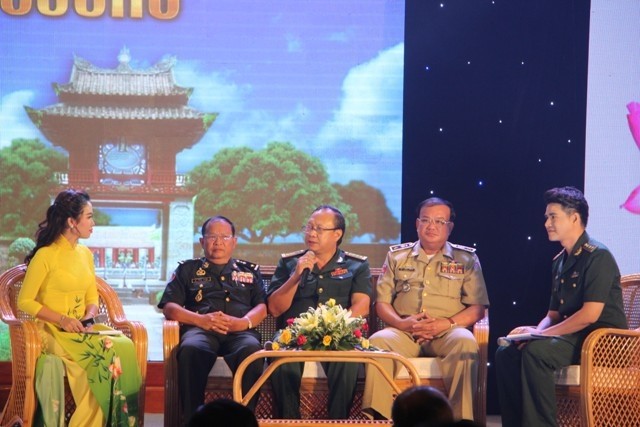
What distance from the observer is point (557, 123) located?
5.88 metres

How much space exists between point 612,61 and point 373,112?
60.3 inches

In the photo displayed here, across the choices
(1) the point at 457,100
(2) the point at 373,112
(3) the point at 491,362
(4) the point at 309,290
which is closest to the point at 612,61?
(1) the point at 457,100

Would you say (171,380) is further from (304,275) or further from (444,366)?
(444,366)

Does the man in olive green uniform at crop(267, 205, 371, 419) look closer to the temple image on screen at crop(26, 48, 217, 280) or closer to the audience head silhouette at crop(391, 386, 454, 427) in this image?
the temple image on screen at crop(26, 48, 217, 280)

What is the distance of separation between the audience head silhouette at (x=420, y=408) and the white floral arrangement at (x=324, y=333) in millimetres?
1755

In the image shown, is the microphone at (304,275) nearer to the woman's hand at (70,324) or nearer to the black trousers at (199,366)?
the black trousers at (199,366)

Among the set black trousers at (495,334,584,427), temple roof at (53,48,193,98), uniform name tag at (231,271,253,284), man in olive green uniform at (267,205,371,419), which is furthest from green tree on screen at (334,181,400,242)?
black trousers at (495,334,584,427)

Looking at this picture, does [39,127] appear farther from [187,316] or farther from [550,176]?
[550,176]

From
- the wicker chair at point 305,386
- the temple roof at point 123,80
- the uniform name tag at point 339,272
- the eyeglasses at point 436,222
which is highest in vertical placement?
the temple roof at point 123,80

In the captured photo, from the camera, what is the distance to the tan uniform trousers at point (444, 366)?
4.67 metres

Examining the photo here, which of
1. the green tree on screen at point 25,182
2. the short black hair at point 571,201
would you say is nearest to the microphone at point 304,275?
the short black hair at point 571,201

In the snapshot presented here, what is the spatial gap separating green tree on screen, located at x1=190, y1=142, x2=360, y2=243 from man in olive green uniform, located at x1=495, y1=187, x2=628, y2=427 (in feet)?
4.84

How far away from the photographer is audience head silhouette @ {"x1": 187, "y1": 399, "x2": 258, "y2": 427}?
2142 millimetres

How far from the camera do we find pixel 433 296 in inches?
207
